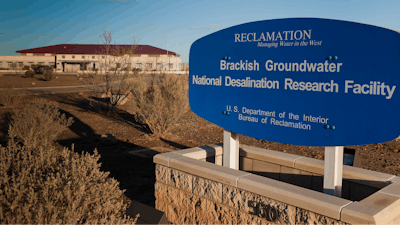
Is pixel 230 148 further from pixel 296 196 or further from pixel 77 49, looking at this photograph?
pixel 77 49

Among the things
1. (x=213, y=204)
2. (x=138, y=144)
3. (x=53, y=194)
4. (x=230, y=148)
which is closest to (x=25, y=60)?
(x=138, y=144)

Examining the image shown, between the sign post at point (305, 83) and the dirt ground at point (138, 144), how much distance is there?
2.34 meters

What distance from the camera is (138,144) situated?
9.32 metres

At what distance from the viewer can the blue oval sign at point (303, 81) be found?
9.82 ft

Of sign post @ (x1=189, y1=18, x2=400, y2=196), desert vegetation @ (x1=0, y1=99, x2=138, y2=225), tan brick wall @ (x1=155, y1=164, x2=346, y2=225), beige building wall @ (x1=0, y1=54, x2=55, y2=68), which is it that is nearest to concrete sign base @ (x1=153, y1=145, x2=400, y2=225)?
tan brick wall @ (x1=155, y1=164, x2=346, y2=225)

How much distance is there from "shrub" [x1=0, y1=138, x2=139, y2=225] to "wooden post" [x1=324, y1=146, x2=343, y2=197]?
2.11 m

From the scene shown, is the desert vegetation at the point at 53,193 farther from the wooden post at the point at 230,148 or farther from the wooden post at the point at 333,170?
the wooden post at the point at 333,170

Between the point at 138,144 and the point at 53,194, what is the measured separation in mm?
6883

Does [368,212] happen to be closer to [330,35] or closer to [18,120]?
[330,35]

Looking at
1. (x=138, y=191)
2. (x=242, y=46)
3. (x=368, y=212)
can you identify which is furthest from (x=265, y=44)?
(x=138, y=191)

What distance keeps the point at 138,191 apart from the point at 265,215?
9.90 feet

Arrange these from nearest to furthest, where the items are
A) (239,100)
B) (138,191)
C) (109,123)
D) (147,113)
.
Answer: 1. (239,100)
2. (138,191)
3. (147,113)
4. (109,123)

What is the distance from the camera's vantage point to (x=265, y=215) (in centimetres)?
333

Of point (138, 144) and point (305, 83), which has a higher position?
point (305, 83)
